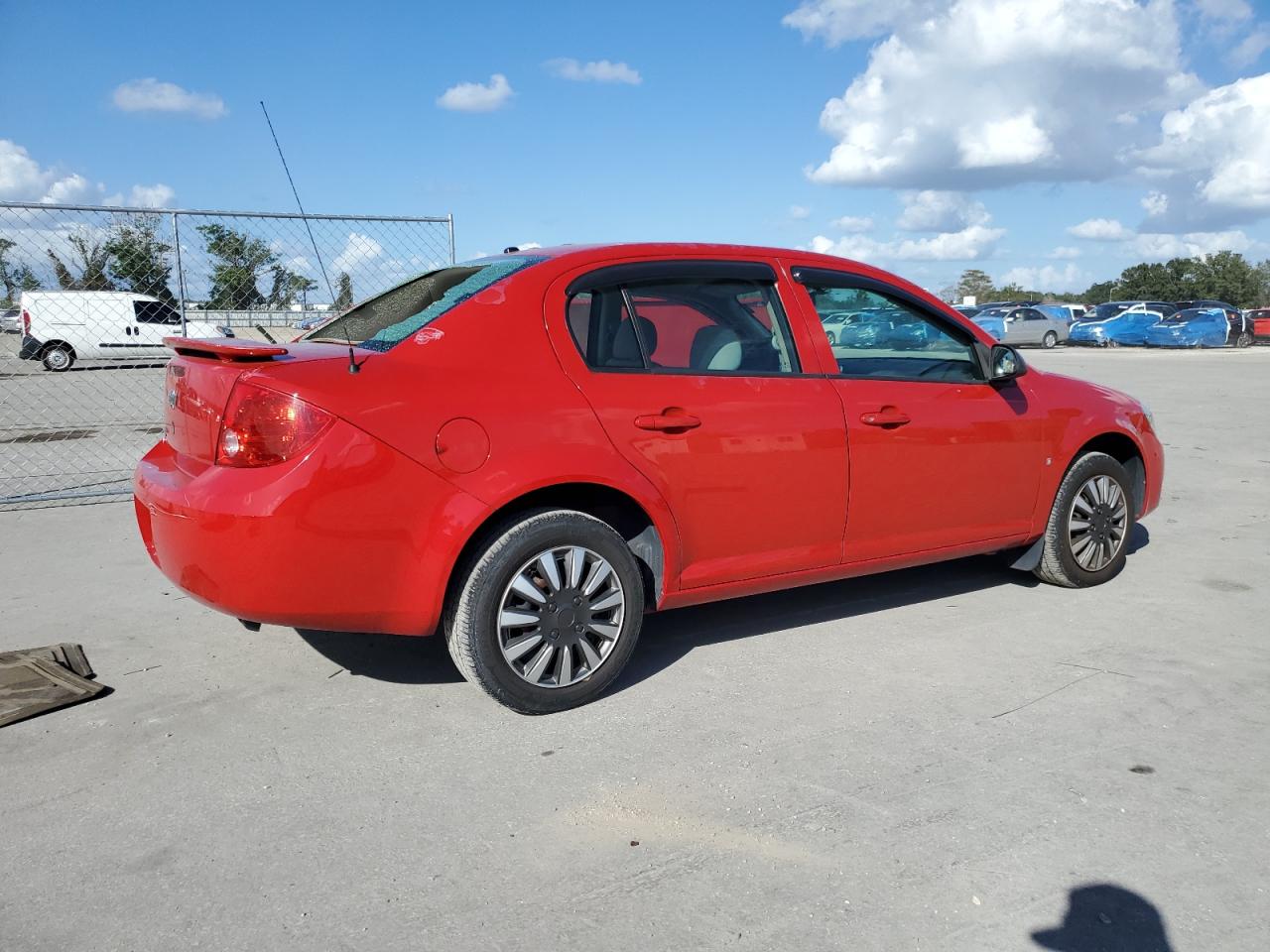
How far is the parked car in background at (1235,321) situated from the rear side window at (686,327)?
35971mm

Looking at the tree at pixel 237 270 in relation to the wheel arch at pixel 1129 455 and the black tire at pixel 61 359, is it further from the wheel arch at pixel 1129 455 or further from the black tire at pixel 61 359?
the black tire at pixel 61 359

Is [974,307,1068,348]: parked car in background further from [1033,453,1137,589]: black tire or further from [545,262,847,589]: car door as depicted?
[545,262,847,589]: car door

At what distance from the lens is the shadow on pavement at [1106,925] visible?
2426 mm

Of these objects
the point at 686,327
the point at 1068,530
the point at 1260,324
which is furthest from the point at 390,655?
the point at 1260,324

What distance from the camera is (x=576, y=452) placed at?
3621mm

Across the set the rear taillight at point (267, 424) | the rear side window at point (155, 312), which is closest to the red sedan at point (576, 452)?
the rear taillight at point (267, 424)

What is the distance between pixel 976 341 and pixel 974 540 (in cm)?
93

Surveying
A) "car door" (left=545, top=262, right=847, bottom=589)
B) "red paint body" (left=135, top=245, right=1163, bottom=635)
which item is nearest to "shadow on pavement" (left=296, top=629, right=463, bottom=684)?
"red paint body" (left=135, top=245, right=1163, bottom=635)

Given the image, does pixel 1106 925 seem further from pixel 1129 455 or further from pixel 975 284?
pixel 975 284

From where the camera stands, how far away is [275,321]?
314 inches

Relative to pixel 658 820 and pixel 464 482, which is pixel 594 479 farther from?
pixel 658 820

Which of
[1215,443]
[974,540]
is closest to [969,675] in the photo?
[974,540]

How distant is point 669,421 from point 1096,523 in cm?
269

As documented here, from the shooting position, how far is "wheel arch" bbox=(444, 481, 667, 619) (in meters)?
3.57
